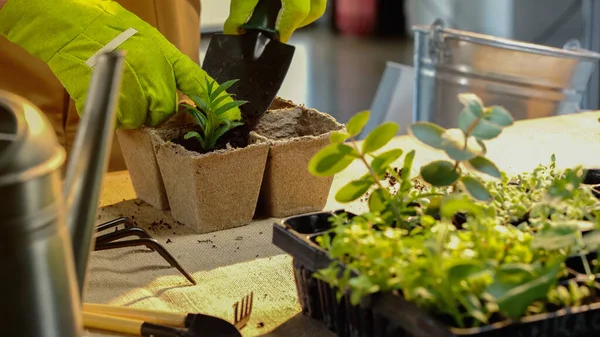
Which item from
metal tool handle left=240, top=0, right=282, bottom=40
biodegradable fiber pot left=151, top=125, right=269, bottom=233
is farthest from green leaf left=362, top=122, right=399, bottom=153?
metal tool handle left=240, top=0, right=282, bottom=40

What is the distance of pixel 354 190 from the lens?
67cm

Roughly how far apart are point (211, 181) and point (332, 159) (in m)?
0.34

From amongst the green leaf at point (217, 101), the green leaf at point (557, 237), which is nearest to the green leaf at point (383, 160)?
the green leaf at point (557, 237)

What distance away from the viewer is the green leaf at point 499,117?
23.8 inches

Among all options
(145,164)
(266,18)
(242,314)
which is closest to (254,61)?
(266,18)

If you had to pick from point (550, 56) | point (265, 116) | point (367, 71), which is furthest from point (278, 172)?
point (367, 71)

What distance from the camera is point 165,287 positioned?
828mm

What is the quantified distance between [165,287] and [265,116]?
321 millimetres

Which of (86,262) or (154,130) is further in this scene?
(154,130)

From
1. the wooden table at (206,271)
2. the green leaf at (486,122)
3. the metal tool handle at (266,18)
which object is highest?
the green leaf at (486,122)

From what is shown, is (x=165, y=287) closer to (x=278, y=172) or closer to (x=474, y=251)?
(x=278, y=172)

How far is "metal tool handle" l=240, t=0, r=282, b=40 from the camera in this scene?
43.1 inches

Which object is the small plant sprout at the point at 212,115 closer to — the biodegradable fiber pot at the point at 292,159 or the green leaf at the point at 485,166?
the biodegradable fiber pot at the point at 292,159

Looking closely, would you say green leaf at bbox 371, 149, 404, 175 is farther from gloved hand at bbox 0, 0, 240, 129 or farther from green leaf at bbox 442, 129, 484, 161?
→ gloved hand at bbox 0, 0, 240, 129
